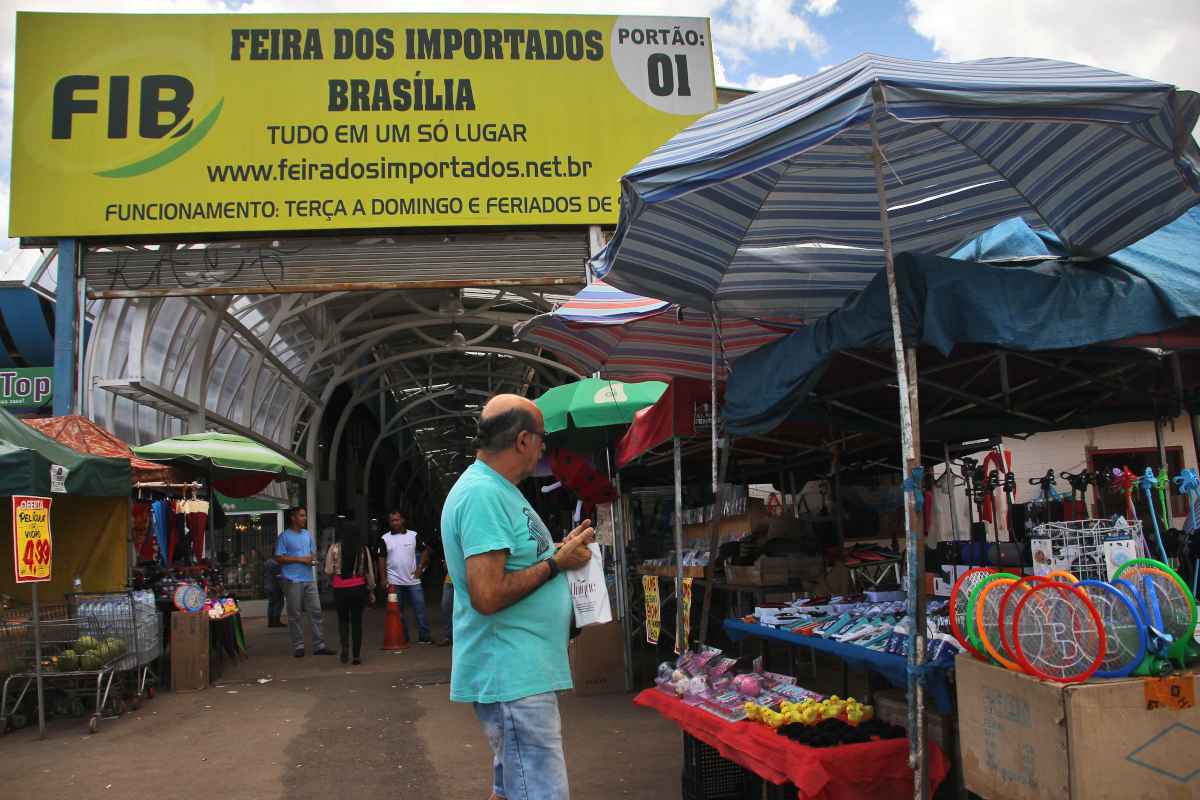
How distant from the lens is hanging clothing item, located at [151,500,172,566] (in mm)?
13016

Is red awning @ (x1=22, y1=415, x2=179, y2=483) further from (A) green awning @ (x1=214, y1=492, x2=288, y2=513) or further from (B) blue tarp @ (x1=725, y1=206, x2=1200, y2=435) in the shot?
(A) green awning @ (x1=214, y1=492, x2=288, y2=513)

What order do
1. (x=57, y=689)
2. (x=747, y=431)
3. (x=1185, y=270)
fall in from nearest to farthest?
1. (x=1185, y=270)
2. (x=747, y=431)
3. (x=57, y=689)

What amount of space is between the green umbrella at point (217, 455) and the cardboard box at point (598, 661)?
4569 millimetres

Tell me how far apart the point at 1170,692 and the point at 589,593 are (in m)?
1.90

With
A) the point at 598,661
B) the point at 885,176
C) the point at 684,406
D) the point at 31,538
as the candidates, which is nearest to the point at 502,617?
the point at 885,176

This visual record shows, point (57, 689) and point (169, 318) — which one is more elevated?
point (169, 318)

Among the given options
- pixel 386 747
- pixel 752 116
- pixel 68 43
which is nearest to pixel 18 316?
pixel 68 43

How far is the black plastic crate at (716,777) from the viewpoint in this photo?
16.3 feet

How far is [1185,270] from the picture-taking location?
438cm

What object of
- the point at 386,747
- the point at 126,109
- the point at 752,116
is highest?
the point at 126,109

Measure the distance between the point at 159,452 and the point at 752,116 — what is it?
347 inches

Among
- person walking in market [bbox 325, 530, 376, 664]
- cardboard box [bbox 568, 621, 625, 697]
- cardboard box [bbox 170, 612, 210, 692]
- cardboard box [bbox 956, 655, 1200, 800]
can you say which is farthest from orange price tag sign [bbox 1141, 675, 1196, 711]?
person walking in market [bbox 325, 530, 376, 664]

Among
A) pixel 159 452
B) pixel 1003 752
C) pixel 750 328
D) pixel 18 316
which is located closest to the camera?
pixel 1003 752

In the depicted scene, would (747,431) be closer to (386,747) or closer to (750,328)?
(750,328)
